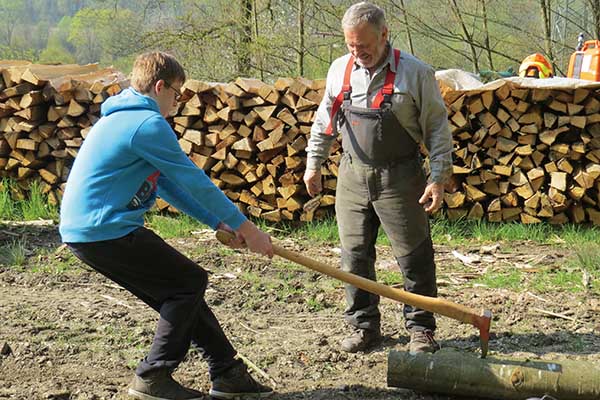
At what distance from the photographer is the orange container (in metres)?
7.67

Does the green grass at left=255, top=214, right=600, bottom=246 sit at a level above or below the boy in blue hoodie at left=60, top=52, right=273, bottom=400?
below

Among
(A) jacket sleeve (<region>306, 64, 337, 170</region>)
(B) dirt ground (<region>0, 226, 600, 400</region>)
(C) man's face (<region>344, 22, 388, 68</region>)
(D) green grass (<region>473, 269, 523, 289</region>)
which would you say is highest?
(C) man's face (<region>344, 22, 388, 68</region>)

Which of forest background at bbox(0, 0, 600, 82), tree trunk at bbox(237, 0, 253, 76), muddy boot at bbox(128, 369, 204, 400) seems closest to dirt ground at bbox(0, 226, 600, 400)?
muddy boot at bbox(128, 369, 204, 400)

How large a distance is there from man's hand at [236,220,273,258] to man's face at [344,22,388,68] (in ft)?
3.94

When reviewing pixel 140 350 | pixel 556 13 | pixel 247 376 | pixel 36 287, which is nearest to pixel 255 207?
pixel 36 287

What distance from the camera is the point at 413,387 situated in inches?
153

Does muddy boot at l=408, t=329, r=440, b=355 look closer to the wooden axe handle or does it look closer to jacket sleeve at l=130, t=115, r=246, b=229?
the wooden axe handle

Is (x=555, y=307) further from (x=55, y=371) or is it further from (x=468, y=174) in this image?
(x=55, y=371)

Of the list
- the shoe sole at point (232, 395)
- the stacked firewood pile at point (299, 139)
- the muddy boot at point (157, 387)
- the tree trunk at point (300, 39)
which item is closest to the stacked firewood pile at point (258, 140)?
the stacked firewood pile at point (299, 139)

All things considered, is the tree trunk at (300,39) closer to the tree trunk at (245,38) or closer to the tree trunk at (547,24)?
the tree trunk at (245,38)

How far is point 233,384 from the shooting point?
3791 mm

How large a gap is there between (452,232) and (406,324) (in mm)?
3126

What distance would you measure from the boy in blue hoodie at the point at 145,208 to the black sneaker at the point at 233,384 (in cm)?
18

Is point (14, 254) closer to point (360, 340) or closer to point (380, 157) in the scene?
point (360, 340)
